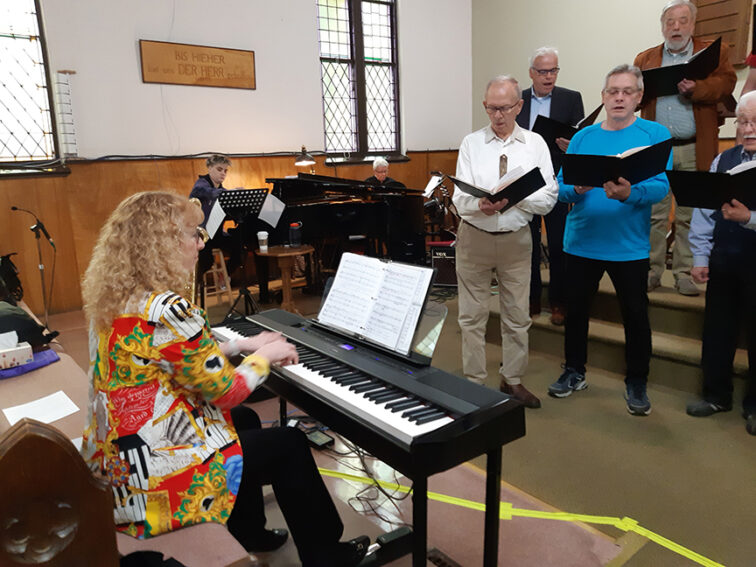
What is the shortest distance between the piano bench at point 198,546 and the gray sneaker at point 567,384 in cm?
238


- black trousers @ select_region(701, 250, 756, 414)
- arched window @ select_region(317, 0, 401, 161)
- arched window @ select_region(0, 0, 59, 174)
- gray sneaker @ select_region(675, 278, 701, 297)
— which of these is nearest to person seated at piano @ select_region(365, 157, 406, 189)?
arched window @ select_region(317, 0, 401, 161)

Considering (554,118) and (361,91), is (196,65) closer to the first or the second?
(361,91)

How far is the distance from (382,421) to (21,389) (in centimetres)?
162

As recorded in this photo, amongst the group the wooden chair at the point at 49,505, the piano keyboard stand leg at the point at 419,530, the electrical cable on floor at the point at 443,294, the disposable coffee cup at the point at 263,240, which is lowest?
the electrical cable on floor at the point at 443,294

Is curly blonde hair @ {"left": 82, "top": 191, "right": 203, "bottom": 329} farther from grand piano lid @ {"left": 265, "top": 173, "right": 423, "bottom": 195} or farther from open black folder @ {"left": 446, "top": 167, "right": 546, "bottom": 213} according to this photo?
grand piano lid @ {"left": 265, "top": 173, "right": 423, "bottom": 195}

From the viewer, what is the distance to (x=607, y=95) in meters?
2.82

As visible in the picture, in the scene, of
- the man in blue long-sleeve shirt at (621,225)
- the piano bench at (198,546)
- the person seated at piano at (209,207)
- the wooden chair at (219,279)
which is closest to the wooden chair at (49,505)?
the piano bench at (198,546)

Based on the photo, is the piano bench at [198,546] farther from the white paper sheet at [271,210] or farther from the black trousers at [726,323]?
the white paper sheet at [271,210]

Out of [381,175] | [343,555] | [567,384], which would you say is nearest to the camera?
[343,555]

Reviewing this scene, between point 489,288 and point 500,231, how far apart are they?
34 centimetres

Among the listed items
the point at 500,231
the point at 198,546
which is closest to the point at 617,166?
the point at 500,231

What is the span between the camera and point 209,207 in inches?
196

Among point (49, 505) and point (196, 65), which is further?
point (196, 65)

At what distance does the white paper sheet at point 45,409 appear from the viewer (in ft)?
6.44
